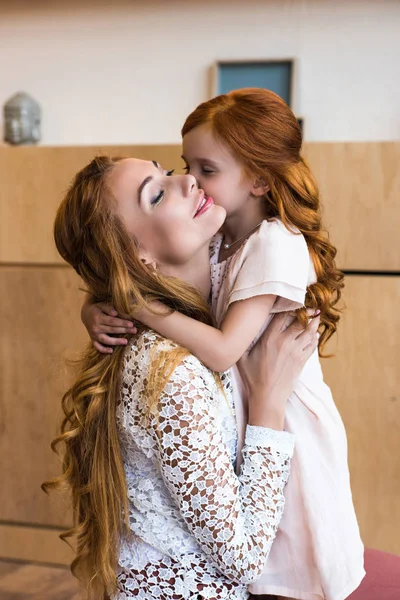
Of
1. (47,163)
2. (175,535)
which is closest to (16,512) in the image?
(47,163)

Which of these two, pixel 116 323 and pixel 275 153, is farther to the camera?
pixel 275 153

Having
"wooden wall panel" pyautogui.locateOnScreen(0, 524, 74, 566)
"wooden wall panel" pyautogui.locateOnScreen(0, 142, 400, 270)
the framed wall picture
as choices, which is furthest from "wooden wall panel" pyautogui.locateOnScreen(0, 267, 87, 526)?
the framed wall picture

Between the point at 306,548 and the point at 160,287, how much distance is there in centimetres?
51

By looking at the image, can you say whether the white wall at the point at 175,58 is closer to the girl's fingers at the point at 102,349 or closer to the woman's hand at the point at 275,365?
the woman's hand at the point at 275,365

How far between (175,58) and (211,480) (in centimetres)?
198

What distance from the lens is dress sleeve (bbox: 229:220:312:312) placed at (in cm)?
121

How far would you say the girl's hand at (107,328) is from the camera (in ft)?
3.91

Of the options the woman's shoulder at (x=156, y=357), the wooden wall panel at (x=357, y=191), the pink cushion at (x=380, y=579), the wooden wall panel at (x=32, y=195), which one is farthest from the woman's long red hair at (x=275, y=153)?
the wooden wall panel at (x=32, y=195)

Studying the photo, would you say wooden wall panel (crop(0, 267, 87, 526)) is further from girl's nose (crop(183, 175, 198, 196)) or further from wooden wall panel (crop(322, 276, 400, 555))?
girl's nose (crop(183, 175, 198, 196))

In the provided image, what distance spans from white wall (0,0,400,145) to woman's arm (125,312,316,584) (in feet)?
5.48

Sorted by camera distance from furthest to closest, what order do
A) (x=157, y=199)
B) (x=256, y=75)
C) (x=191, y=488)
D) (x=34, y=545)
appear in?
(x=256, y=75) < (x=34, y=545) < (x=157, y=199) < (x=191, y=488)

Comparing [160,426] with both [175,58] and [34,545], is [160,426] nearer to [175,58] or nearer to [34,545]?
[34,545]

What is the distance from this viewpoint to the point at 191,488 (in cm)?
107

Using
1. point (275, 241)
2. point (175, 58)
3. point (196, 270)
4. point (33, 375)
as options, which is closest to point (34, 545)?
point (33, 375)
